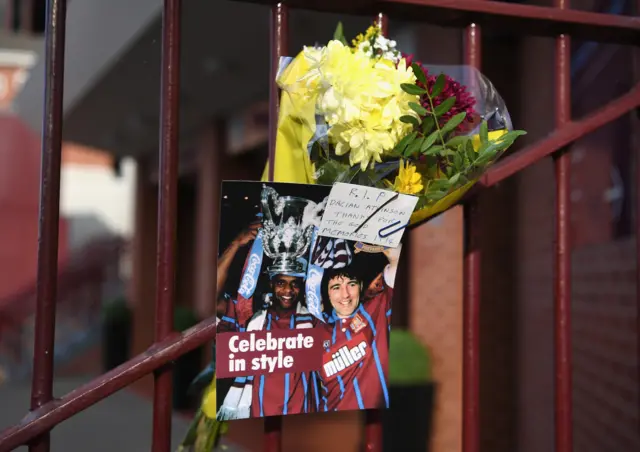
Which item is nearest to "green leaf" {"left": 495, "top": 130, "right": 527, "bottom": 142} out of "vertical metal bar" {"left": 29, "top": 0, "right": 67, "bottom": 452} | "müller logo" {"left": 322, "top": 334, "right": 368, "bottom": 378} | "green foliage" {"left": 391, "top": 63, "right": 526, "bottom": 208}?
"green foliage" {"left": 391, "top": 63, "right": 526, "bottom": 208}

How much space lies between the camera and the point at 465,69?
1377mm

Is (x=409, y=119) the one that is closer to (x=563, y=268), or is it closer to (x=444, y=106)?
(x=444, y=106)

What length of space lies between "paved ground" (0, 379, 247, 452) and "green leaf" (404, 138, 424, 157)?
128cm

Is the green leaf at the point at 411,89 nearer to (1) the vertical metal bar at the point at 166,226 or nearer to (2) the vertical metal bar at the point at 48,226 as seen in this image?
(1) the vertical metal bar at the point at 166,226

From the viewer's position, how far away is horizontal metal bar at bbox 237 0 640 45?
142 centimetres

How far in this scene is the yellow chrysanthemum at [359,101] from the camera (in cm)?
111

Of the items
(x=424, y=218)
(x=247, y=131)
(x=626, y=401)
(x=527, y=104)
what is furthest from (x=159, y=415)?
(x=247, y=131)

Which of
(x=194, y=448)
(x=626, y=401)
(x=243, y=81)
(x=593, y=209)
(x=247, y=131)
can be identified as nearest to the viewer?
(x=194, y=448)

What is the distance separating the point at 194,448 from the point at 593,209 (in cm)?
263

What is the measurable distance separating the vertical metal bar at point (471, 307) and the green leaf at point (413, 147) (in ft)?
1.19

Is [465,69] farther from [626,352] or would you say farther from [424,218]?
[626,352]

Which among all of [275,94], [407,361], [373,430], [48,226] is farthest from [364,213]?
[407,361]

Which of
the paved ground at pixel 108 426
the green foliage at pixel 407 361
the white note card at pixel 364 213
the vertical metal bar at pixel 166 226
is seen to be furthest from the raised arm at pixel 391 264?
the green foliage at pixel 407 361

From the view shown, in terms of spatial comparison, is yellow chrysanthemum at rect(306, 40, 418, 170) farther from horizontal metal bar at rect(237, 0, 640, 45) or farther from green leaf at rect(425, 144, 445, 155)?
horizontal metal bar at rect(237, 0, 640, 45)
